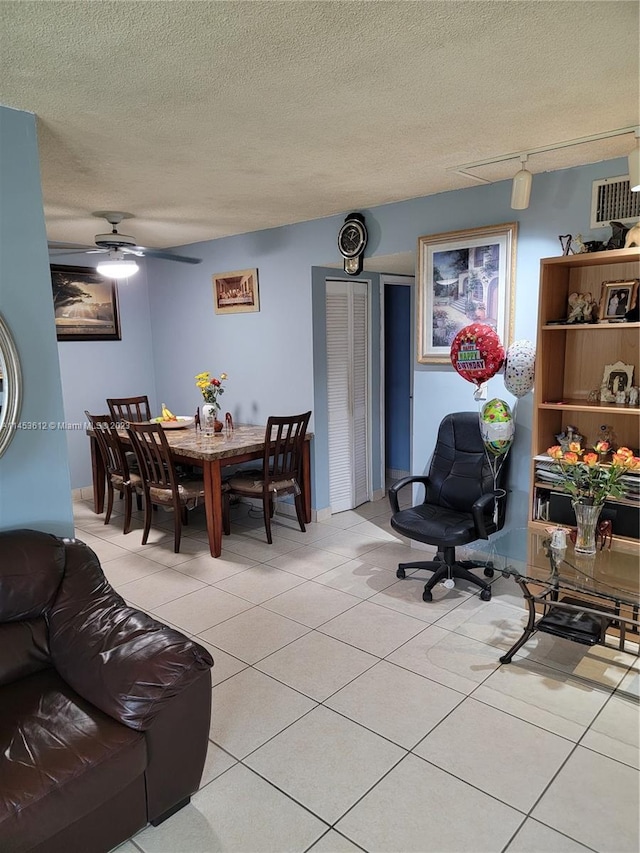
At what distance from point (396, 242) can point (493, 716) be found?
3.05 metres

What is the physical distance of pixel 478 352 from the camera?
340 cm

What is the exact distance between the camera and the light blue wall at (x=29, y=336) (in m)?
2.23

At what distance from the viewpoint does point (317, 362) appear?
188 inches

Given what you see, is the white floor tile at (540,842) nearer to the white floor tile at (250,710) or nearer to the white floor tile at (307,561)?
the white floor tile at (250,710)

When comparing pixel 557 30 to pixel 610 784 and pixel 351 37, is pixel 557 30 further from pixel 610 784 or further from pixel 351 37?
pixel 610 784

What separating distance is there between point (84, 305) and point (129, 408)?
3.62 feet

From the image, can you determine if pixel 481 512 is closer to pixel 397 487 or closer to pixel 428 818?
pixel 397 487

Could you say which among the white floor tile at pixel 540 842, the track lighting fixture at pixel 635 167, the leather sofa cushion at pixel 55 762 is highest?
the track lighting fixture at pixel 635 167

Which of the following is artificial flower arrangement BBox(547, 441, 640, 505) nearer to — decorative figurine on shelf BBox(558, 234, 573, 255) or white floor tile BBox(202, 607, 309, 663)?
decorative figurine on shelf BBox(558, 234, 573, 255)

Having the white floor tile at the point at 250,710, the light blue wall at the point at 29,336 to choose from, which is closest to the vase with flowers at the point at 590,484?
the white floor tile at the point at 250,710

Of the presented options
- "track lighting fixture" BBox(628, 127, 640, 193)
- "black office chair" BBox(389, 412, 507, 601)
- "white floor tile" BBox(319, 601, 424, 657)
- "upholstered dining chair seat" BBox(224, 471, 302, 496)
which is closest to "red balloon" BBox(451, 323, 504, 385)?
→ "black office chair" BBox(389, 412, 507, 601)

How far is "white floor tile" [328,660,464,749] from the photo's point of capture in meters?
2.34

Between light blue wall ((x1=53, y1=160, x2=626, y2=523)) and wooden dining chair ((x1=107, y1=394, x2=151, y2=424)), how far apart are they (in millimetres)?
251

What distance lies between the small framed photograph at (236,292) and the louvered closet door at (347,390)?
0.72 meters
